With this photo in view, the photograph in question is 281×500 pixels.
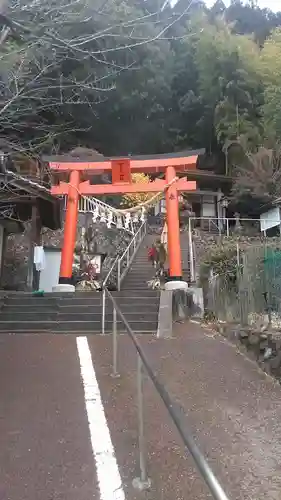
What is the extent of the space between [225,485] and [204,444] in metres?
0.61

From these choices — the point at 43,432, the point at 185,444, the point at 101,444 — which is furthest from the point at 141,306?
the point at 185,444

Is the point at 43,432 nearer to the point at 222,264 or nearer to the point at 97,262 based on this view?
the point at 222,264

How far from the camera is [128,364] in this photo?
582cm

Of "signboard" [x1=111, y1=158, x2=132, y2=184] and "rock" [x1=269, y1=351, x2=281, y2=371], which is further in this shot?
"signboard" [x1=111, y1=158, x2=132, y2=184]

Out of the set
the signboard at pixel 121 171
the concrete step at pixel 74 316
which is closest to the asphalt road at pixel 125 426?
the concrete step at pixel 74 316

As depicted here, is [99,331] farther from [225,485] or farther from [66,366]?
[225,485]

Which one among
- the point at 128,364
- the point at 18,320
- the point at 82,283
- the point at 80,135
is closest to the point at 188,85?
the point at 80,135

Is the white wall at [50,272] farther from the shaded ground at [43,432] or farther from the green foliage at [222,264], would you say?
the shaded ground at [43,432]

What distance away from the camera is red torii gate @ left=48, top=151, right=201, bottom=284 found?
12438mm

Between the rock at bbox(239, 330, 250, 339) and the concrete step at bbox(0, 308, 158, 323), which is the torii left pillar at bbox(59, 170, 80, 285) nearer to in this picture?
the concrete step at bbox(0, 308, 158, 323)

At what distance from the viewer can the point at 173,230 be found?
40.7 feet

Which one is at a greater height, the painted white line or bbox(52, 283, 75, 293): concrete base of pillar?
bbox(52, 283, 75, 293): concrete base of pillar

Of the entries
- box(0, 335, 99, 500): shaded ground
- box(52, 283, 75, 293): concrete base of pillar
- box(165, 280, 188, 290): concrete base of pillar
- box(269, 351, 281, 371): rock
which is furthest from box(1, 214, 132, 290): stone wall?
box(269, 351, 281, 371): rock

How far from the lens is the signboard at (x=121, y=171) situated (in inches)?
504
